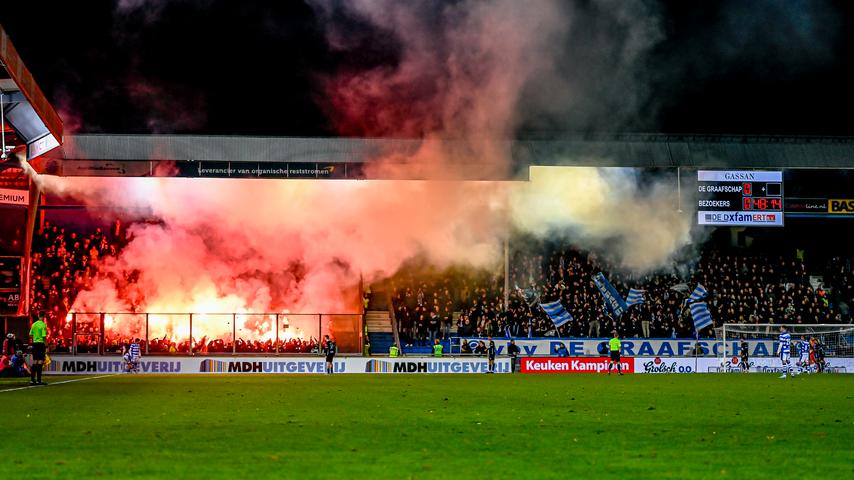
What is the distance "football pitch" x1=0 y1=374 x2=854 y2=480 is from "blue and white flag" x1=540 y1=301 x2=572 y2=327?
19094 millimetres

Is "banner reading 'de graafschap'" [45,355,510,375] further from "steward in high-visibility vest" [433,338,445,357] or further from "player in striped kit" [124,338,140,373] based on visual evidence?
"steward in high-visibility vest" [433,338,445,357]

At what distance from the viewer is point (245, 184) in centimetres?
4281

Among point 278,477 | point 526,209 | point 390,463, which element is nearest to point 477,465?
point 390,463

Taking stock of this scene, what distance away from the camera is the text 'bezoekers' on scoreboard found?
37031 millimetres

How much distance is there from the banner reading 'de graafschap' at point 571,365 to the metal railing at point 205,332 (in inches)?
267

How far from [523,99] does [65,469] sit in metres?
30.3

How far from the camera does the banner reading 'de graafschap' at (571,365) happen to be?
3900 cm

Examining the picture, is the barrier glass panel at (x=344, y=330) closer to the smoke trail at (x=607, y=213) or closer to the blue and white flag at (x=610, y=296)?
the smoke trail at (x=607, y=213)

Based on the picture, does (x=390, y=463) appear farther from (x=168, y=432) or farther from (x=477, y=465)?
(x=168, y=432)

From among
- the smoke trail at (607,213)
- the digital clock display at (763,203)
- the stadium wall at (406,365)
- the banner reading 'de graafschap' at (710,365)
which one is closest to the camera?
the stadium wall at (406,365)

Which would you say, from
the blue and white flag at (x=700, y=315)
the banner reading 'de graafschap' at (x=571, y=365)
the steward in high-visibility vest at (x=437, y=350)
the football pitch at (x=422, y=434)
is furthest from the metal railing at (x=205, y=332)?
the football pitch at (x=422, y=434)

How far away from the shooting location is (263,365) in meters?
37.2

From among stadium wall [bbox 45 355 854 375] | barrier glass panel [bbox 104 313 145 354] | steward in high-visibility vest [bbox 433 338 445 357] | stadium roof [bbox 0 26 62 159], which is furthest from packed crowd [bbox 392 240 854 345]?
stadium roof [bbox 0 26 62 159]

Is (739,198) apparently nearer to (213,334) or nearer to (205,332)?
(213,334)
